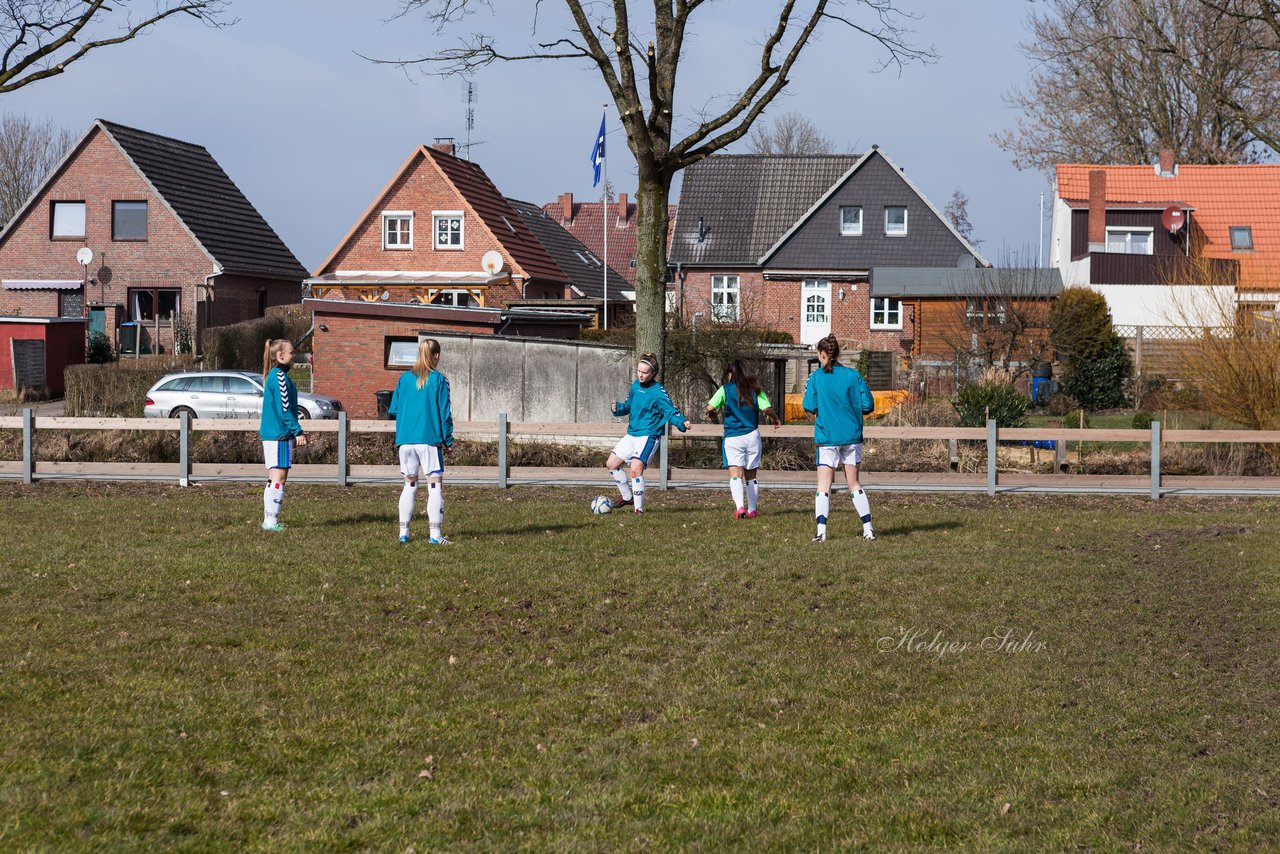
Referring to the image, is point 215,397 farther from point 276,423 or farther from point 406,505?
point 406,505

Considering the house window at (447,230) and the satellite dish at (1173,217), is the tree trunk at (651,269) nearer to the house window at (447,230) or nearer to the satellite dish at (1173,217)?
the house window at (447,230)

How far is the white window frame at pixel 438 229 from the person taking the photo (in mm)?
49250

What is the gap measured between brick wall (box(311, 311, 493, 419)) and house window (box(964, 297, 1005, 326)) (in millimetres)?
11560

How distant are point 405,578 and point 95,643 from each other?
284 centimetres

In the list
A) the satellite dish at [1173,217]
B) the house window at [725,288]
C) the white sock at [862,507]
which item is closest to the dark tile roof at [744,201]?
the house window at [725,288]

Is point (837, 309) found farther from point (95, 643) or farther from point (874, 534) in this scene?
point (95, 643)

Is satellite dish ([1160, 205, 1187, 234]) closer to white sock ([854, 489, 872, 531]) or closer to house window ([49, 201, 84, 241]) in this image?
house window ([49, 201, 84, 241])

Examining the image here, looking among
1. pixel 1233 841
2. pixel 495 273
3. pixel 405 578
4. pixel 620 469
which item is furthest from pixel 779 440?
pixel 495 273

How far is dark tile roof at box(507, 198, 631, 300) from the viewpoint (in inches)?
2184

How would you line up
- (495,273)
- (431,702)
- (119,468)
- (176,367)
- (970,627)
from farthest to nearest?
1. (495,273)
2. (176,367)
3. (119,468)
4. (970,627)
5. (431,702)

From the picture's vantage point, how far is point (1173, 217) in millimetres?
46719

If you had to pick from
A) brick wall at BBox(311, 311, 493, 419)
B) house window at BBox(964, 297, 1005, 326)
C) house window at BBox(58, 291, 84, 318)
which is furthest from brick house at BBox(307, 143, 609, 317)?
house window at BBox(964, 297, 1005, 326)

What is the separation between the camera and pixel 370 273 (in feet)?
161

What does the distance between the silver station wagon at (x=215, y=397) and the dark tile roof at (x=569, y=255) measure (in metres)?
23.5
